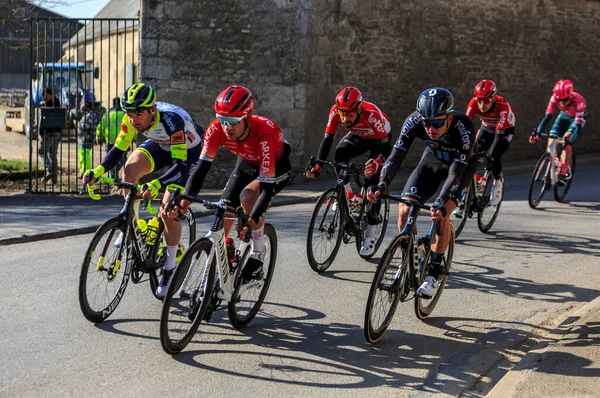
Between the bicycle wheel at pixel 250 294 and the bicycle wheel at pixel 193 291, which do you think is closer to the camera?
the bicycle wheel at pixel 193 291

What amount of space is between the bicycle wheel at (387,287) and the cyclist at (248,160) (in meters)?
1.01

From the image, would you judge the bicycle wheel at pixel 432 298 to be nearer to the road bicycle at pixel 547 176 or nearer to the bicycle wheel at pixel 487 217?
the bicycle wheel at pixel 487 217

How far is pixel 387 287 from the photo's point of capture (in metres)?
6.29

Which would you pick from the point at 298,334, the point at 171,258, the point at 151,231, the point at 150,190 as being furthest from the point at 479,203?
the point at 150,190

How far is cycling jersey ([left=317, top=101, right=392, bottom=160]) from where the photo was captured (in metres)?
8.91

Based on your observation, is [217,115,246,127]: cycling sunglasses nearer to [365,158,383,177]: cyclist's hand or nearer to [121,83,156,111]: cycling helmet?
[121,83,156,111]: cycling helmet

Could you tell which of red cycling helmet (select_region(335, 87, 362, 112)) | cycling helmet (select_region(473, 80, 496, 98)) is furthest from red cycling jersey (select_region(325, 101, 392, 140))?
cycling helmet (select_region(473, 80, 496, 98))

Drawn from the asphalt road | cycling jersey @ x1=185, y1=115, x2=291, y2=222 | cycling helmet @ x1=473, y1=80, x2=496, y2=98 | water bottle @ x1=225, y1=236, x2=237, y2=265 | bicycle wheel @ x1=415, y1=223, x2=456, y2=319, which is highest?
cycling helmet @ x1=473, y1=80, x2=496, y2=98

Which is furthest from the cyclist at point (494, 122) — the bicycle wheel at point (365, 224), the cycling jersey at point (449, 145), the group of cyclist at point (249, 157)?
the cycling jersey at point (449, 145)

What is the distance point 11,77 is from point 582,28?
47129 mm

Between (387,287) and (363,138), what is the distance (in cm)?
317

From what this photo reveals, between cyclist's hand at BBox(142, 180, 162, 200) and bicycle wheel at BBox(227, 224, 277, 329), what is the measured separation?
2.84 feet

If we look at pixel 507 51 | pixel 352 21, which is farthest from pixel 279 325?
pixel 507 51

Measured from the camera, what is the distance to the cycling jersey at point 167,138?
702cm
